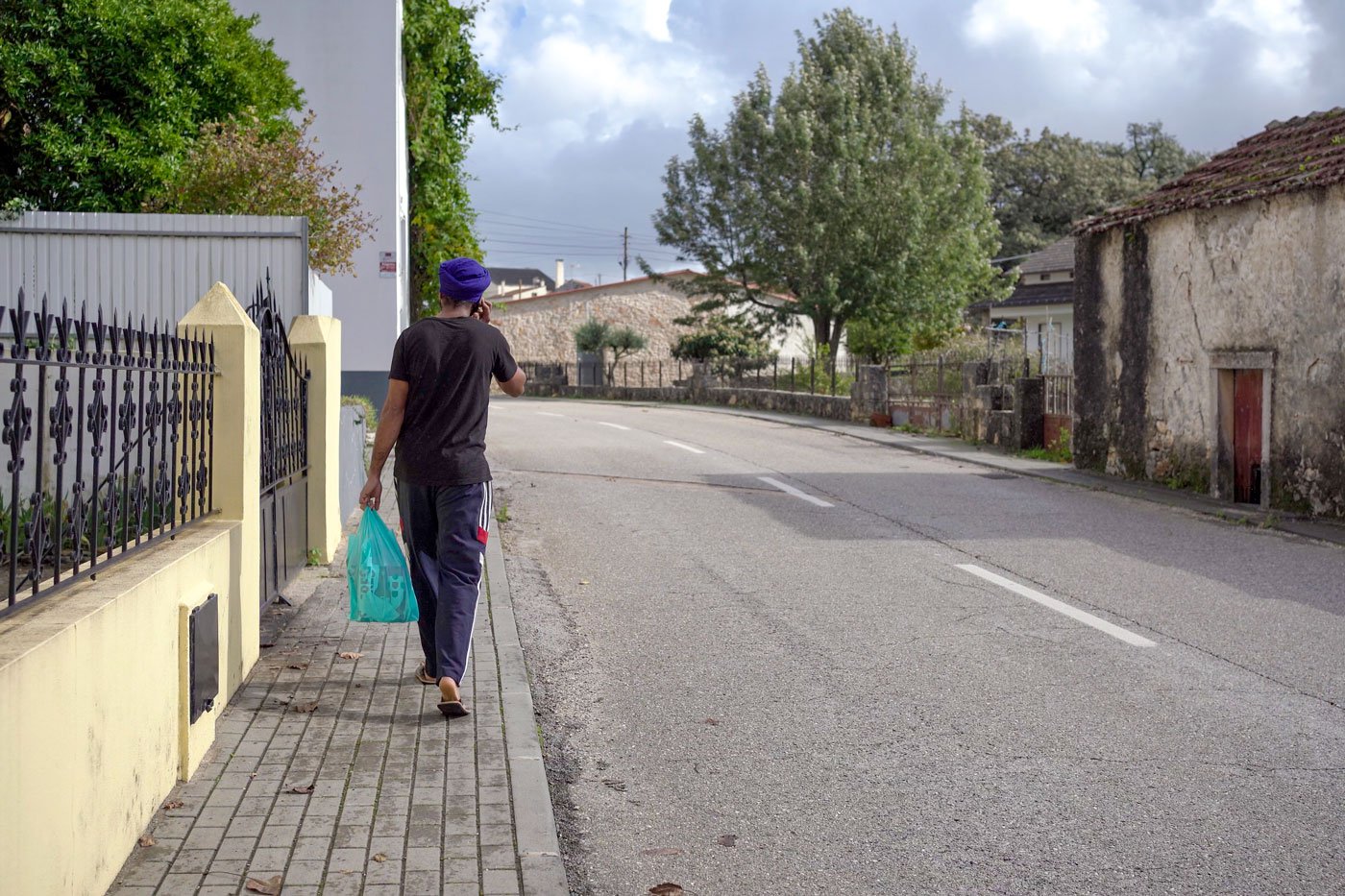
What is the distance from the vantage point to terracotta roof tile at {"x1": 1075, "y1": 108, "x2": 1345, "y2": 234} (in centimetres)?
1429

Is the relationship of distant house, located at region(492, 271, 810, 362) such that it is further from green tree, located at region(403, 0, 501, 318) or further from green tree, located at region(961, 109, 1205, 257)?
green tree, located at region(403, 0, 501, 318)

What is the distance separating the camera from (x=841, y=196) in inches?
1761

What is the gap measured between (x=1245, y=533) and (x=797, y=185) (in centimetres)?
3456

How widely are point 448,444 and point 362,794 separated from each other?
1.74 metres

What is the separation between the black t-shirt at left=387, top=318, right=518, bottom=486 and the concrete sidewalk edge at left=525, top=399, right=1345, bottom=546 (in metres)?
9.14

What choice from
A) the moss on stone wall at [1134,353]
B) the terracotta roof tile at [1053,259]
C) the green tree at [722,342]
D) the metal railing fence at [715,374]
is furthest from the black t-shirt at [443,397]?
the terracotta roof tile at [1053,259]

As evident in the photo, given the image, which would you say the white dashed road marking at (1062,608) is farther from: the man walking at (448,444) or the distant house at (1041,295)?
the distant house at (1041,295)

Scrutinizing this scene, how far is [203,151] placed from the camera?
15.3 meters

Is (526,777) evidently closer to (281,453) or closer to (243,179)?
(281,453)

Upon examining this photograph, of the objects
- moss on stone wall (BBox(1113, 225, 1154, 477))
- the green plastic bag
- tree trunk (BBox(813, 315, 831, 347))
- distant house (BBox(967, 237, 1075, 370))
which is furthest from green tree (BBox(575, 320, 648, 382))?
the green plastic bag

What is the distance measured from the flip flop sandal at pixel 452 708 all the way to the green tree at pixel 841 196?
130 feet

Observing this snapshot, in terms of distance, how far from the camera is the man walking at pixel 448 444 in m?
6.02

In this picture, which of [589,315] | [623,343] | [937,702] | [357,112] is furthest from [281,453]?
[589,315]

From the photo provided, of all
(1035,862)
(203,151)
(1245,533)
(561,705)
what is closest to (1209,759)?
(1035,862)
